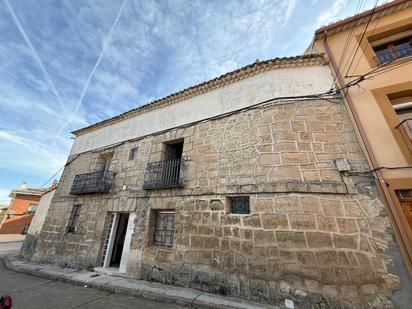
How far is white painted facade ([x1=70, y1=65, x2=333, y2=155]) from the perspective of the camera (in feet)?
14.8

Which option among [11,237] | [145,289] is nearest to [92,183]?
[145,289]

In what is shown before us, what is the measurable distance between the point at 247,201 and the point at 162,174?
2.60m

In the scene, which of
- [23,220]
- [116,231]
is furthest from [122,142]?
[23,220]

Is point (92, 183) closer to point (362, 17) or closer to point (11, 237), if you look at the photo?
point (362, 17)

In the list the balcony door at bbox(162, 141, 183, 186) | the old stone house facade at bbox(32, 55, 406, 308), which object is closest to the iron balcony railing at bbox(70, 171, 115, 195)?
the old stone house facade at bbox(32, 55, 406, 308)

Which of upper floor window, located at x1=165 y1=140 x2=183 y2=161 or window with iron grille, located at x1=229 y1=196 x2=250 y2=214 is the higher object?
upper floor window, located at x1=165 y1=140 x2=183 y2=161

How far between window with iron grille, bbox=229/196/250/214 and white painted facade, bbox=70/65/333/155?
2365mm

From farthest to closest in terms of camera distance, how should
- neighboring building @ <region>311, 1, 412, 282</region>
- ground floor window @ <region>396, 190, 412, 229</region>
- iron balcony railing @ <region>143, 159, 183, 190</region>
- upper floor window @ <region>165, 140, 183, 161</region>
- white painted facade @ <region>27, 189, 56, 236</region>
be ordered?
white painted facade @ <region>27, 189, 56, 236</region>, upper floor window @ <region>165, 140, 183, 161</region>, iron balcony railing @ <region>143, 159, 183, 190</region>, neighboring building @ <region>311, 1, 412, 282</region>, ground floor window @ <region>396, 190, 412, 229</region>

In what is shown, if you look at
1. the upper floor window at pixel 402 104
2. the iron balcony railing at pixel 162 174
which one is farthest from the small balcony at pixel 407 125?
the iron balcony railing at pixel 162 174

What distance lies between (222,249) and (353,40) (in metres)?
6.24

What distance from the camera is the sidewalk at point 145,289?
3125mm

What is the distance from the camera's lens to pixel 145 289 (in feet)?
12.2

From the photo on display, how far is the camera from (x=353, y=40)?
4.83 meters

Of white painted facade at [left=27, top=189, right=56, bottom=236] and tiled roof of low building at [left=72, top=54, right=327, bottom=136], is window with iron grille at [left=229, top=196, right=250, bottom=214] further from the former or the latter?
white painted facade at [left=27, top=189, right=56, bottom=236]
